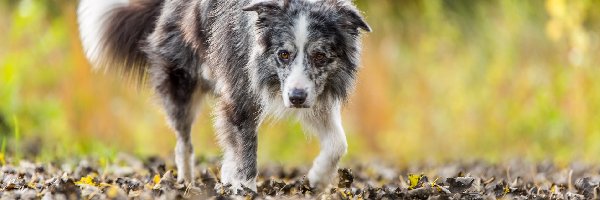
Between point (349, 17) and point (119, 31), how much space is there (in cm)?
188

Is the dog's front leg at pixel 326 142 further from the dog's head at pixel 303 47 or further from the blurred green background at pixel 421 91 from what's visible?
the blurred green background at pixel 421 91

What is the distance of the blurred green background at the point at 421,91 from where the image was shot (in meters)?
9.38

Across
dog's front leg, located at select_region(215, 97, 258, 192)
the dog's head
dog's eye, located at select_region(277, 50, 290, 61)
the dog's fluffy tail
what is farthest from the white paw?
the dog's fluffy tail

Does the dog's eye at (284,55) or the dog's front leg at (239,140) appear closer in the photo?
the dog's eye at (284,55)

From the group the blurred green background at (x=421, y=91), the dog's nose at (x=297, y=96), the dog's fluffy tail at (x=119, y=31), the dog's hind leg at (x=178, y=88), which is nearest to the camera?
the dog's nose at (x=297, y=96)

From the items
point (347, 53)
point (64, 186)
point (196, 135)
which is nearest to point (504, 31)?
point (196, 135)

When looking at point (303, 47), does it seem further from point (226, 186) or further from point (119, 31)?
point (119, 31)

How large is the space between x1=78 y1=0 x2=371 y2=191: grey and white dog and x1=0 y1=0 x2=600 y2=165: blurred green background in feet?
11.0

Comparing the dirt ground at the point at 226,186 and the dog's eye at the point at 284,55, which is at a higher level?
the dog's eye at the point at 284,55

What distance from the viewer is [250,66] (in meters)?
4.95

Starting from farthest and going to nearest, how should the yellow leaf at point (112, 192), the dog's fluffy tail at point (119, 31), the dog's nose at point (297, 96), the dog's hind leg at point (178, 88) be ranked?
the dog's fluffy tail at point (119, 31), the dog's hind leg at point (178, 88), the dog's nose at point (297, 96), the yellow leaf at point (112, 192)

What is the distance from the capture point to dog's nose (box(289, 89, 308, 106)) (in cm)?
457

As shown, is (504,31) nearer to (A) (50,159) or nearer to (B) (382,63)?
(B) (382,63)

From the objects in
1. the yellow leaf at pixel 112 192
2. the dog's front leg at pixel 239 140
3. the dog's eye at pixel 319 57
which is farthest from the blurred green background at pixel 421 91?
the yellow leaf at pixel 112 192
